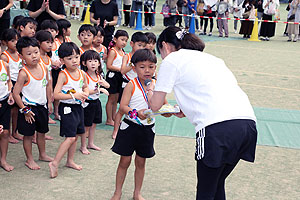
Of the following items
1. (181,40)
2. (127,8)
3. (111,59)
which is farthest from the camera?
(127,8)

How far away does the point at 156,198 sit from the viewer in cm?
384

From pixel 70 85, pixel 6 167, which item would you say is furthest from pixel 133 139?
pixel 6 167

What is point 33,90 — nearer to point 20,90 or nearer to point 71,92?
point 20,90

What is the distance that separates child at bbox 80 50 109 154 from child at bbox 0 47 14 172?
0.86 m

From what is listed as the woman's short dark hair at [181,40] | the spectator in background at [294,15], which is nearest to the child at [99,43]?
the woman's short dark hair at [181,40]

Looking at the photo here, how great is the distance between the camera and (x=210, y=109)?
2.61 meters

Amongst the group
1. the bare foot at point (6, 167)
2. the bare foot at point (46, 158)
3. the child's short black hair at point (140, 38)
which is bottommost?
the bare foot at point (46, 158)

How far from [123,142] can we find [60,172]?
104 cm

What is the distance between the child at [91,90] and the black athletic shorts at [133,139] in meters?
1.06

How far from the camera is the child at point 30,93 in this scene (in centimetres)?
414

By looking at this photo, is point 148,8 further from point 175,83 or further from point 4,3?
point 175,83

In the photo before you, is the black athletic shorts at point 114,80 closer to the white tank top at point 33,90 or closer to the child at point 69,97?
the child at point 69,97

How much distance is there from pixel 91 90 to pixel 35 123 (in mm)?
701

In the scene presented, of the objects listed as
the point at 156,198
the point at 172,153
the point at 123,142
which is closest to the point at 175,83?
the point at 123,142
